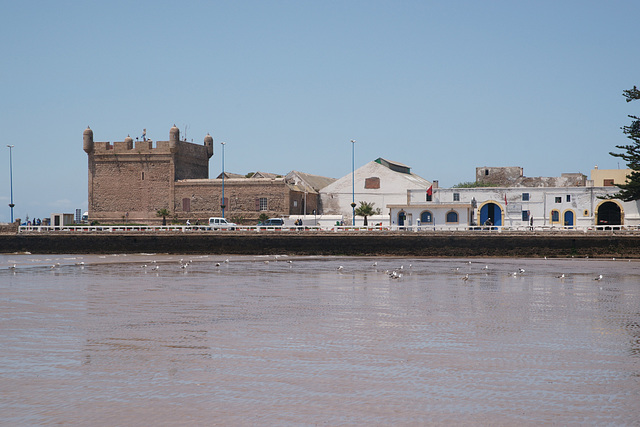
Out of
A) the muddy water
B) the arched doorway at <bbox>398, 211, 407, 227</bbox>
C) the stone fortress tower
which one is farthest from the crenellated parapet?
the muddy water

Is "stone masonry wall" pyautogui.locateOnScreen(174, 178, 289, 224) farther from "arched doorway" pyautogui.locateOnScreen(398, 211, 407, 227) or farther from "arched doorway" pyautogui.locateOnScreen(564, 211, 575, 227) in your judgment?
"arched doorway" pyautogui.locateOnScreen(564, 211, 575, 227)

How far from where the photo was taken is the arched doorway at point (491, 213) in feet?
181

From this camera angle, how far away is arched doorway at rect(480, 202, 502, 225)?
55125 mm

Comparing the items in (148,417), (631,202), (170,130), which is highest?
(170,130)

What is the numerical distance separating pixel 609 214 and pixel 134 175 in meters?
43.2

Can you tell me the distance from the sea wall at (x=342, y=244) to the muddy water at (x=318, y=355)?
20695 mm

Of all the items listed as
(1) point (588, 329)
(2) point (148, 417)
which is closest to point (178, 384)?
(2) point (148, 417)

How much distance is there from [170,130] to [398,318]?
182 ft

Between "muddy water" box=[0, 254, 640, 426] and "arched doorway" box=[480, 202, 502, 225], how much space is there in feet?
106

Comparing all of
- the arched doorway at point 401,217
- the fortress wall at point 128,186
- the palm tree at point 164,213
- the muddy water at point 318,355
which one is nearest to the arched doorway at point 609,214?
the arched doorway at point 401,217

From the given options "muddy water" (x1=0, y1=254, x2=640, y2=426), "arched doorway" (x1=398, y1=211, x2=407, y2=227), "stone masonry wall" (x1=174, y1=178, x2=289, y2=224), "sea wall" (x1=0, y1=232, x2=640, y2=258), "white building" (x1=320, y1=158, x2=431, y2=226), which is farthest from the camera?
"white building" (x1=320, y1=158, x2=431, y2=226)

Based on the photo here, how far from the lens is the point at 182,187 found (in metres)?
67.9

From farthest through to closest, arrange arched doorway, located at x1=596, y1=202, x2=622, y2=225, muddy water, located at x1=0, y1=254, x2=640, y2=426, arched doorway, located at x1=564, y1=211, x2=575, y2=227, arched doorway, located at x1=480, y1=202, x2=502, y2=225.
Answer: arched doorway, located at x1=480, y1=202, x2=502, y2=225, arched doorway, located at x1=564, y1=211, x2=575, y2=227, arched doorway, located at x1=596, y1=202, x2=622, y2=225, muddy water, located at x1=0, y1=254, x2=640, y2=426

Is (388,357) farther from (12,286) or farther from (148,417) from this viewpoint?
(12,286)
